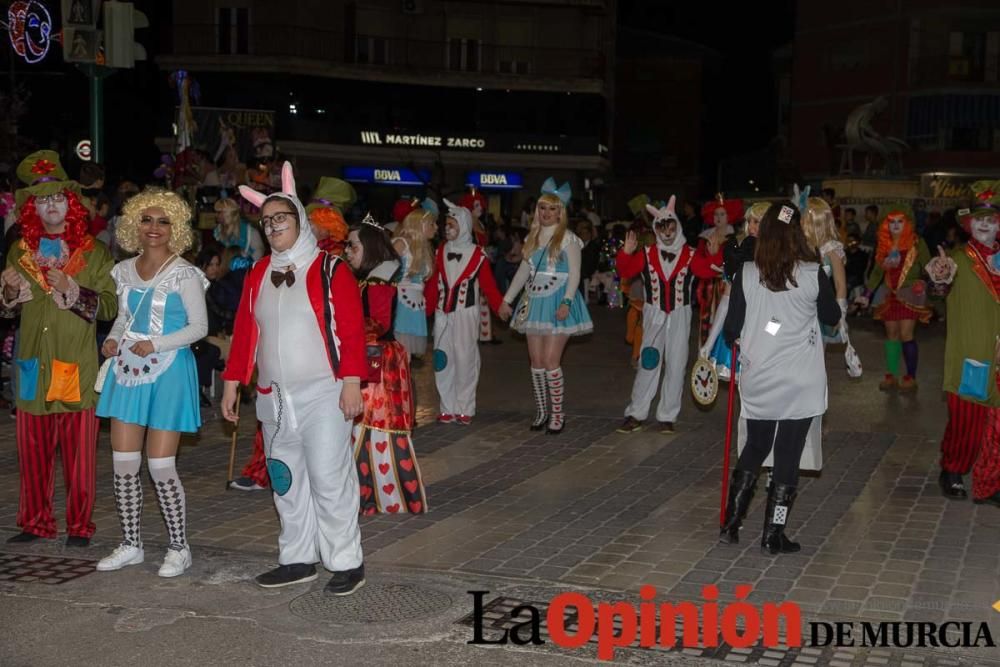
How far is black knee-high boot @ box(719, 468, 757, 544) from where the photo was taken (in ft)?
23.2

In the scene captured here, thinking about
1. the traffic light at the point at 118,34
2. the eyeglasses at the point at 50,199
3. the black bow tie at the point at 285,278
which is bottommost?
the black bow tie at the point at 285,278

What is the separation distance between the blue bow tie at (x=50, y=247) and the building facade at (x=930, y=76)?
121 feet

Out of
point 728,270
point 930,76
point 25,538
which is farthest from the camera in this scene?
point 930,76

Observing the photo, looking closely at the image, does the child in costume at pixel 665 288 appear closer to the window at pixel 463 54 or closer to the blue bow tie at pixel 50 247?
the blue bow tie at pixel 50 247

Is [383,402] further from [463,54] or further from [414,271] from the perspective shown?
[463,54]

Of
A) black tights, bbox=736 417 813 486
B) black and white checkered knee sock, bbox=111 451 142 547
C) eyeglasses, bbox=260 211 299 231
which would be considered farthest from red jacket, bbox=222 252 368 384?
black tights, bbox=736 417 813 486

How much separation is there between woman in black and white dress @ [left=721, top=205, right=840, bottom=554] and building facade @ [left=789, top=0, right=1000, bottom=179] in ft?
116

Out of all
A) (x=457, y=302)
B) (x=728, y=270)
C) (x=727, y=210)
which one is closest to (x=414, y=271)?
(x=457, y=302)

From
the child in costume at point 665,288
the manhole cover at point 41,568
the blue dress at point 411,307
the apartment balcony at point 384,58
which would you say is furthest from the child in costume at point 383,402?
the apartment balcony at point 384,58

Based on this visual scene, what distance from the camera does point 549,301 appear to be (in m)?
10.5

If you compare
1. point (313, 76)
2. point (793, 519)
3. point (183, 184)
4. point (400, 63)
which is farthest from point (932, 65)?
point (793, 519)

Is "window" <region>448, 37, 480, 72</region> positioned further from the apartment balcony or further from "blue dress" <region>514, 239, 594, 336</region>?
"blue dress" <region>514, 239, 594, 336</region>

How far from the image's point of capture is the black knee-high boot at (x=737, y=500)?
707 cm

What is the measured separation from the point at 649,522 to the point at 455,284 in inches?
155
